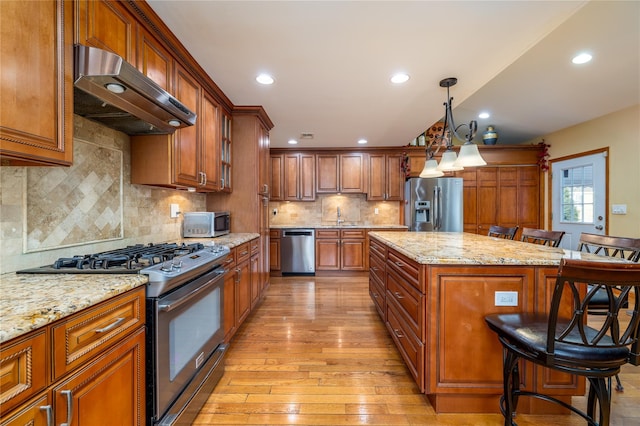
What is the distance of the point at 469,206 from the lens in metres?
5.10

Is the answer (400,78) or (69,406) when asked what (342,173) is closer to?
(400,78)

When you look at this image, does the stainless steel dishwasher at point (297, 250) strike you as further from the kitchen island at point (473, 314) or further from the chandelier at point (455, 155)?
the kitchen island at point (473, 314)

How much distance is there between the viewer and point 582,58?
290 cm

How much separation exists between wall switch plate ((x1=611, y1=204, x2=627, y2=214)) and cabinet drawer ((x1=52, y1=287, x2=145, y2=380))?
544 cm

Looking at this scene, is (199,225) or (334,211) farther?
(334,211)

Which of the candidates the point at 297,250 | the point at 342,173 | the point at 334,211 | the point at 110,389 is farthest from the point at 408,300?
the point at 334,211

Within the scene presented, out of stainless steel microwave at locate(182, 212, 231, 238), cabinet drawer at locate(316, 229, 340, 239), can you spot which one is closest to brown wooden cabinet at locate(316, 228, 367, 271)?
cabinet drawer at locate(316, 229, 340, 239)

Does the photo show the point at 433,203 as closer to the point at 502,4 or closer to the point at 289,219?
the point at 289,219

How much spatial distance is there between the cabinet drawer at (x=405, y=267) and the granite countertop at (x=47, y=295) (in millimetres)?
1454

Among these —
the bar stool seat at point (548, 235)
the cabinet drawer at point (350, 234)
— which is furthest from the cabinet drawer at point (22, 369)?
the cabinet drawer at point (350, 234)

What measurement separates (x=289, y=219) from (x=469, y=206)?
3495mm

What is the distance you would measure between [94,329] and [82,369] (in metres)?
0.12

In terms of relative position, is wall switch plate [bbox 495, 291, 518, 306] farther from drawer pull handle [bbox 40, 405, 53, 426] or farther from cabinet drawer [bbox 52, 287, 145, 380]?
drawer pull handle [bbox 40, 405, 53, 426]

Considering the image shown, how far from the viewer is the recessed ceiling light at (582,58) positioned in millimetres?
2847
